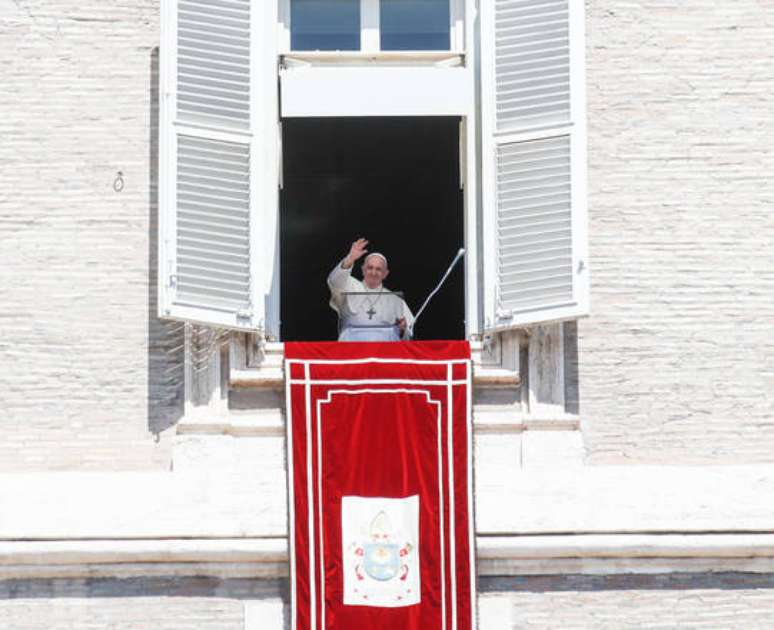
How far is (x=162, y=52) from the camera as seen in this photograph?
11.2 metres

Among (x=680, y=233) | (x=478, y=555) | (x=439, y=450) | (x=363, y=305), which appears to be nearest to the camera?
(x=478, y=555)

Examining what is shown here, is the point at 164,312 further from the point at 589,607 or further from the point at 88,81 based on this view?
the point at 589,607

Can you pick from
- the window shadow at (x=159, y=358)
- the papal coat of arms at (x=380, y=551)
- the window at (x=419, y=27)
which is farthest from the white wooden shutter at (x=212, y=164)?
the papal coat of arms at (x=380, y=551)

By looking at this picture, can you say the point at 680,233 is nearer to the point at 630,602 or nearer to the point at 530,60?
the point at 530,60

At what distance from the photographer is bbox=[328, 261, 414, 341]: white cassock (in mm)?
12078

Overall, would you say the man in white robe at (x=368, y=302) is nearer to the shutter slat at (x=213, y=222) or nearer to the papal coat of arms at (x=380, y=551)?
the shutter slat at (x=213, y=222)

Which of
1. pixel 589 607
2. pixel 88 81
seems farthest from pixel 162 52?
pixel 589 607

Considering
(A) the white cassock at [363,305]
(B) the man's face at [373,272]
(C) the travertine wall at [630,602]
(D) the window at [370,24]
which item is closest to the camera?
(C) the travertine wall at [630,602]

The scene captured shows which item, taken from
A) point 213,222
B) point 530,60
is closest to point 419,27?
point 530,60

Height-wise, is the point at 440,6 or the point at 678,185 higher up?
the point at 440,6

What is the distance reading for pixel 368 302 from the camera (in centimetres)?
1219

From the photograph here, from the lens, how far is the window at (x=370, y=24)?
11953 millimetres

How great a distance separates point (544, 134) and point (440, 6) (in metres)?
1.16

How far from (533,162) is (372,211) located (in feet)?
16.7
